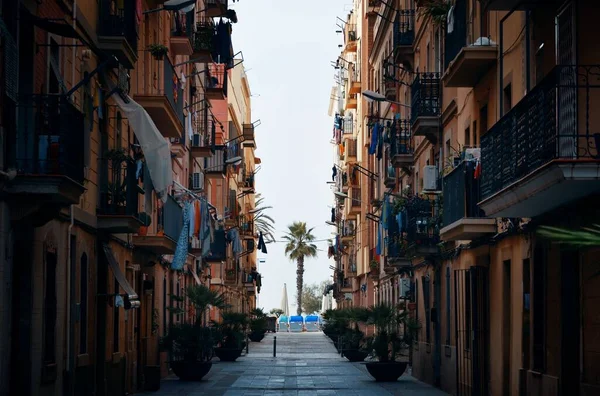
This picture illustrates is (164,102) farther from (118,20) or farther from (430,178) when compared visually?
(430,178)

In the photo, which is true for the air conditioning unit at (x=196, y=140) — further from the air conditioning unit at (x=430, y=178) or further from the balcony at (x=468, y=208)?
the balcony at (x=468, y=208)

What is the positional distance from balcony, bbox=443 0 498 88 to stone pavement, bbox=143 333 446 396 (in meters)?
8.56

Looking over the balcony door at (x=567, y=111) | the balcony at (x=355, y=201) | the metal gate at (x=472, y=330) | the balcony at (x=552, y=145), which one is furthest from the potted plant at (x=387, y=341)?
the balcony at (x=355, y=201)

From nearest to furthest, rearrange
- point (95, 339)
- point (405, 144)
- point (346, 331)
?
1. point (95, 339)
2. point (405, 144)
3. point (346, 331)

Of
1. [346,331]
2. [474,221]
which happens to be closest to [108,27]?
[474,221]

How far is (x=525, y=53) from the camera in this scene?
67.5ft

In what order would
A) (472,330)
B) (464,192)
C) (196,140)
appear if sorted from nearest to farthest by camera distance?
(464,192) → (472,330) → (196,140)

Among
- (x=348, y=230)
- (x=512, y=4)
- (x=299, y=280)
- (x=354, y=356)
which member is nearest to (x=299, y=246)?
(x=299, y=280)

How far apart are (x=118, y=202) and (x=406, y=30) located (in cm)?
1757

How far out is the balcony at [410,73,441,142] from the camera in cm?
3266

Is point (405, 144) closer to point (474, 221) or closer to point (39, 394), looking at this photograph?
point (474, 221)

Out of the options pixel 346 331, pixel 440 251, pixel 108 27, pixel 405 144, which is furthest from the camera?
pixel 346 331

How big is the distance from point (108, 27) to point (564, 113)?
1118 cm

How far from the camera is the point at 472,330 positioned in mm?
27109
